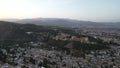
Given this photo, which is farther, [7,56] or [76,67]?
[7,56]

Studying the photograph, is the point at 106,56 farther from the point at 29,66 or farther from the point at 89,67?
the point at 29,66

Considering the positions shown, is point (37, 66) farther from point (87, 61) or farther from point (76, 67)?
point (87, 61)

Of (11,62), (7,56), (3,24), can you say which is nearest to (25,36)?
(3,24)

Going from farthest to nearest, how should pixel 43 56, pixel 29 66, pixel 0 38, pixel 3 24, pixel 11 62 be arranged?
pixel 3 24 → pixel 0 38 → pixel 43 56 → pixel 11 62 → pixel 29 66

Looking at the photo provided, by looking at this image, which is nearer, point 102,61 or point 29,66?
point 29,66

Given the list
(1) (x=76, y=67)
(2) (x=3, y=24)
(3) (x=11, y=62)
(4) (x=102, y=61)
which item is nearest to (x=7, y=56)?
(3) (x=11, y=62)

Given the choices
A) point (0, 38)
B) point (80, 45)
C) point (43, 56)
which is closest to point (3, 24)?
point (0, 38)

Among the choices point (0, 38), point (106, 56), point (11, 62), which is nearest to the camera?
point (11, 62)

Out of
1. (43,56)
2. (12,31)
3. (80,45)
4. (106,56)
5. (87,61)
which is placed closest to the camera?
(87,61)

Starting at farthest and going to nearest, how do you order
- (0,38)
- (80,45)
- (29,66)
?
(0,38)
(80,45)
(29,66)
